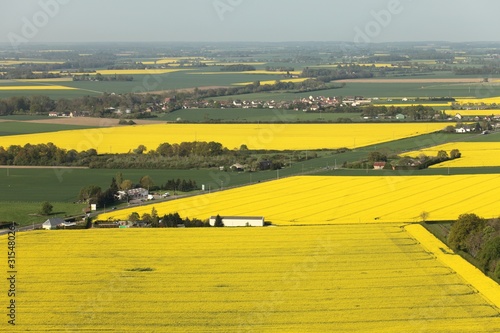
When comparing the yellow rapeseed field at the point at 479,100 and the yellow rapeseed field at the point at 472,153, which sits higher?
the yellow rapeseed field at the point at 472,153

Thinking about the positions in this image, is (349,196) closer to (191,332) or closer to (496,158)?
(496,158)

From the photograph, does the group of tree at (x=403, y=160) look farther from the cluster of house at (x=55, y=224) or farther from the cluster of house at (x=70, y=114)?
the cluster of house at (x=70, y=114)

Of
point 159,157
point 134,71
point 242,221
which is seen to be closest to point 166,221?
point 242,221

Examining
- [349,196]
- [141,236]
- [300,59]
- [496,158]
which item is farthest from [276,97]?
[300,59]

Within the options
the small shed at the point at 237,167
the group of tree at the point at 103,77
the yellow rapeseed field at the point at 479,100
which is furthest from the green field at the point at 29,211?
the group of tree at the point at 103,77

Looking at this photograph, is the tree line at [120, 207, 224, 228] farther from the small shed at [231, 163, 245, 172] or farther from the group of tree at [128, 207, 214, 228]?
the small shed at [231, 163, 245, 172]

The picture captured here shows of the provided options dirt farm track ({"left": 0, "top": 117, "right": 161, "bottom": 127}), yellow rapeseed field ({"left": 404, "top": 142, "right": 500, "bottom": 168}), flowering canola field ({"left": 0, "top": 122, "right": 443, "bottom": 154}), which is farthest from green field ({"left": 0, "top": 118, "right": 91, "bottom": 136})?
yellow rapeseed field ({"left": 404, "top": 142, "right": 500, "bottom": 168})
